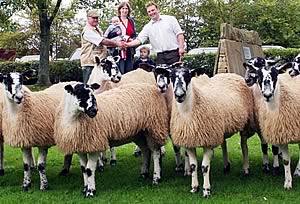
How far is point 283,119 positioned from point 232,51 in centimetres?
929

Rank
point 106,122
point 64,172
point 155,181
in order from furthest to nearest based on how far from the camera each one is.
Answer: point 64,172 → point 155,181 → point 106,122

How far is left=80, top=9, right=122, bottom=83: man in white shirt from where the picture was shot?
389 inches

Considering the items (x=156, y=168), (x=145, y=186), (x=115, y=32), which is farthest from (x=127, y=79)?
(x=145, y=186)

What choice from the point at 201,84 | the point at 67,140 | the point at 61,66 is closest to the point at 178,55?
the point at 201,84

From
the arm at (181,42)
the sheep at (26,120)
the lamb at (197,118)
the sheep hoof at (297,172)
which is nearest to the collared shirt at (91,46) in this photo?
the arm at (181,42)

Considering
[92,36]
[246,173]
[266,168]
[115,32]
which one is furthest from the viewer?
[115,32]

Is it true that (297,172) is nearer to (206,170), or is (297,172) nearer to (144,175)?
(206,170)

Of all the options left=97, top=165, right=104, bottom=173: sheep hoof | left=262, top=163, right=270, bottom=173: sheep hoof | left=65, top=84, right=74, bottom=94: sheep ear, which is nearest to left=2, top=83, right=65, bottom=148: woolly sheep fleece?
left=65, top=84, right=74, bottom=94: sheep ear

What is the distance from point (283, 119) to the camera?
773cm

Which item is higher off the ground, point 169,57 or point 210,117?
point 169,57

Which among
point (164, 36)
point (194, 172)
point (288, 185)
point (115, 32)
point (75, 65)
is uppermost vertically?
point (115, 32)

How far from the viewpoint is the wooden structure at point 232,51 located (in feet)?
54.1

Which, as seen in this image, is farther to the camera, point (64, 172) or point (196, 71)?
point (64, 172)

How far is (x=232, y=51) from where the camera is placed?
16797mm
